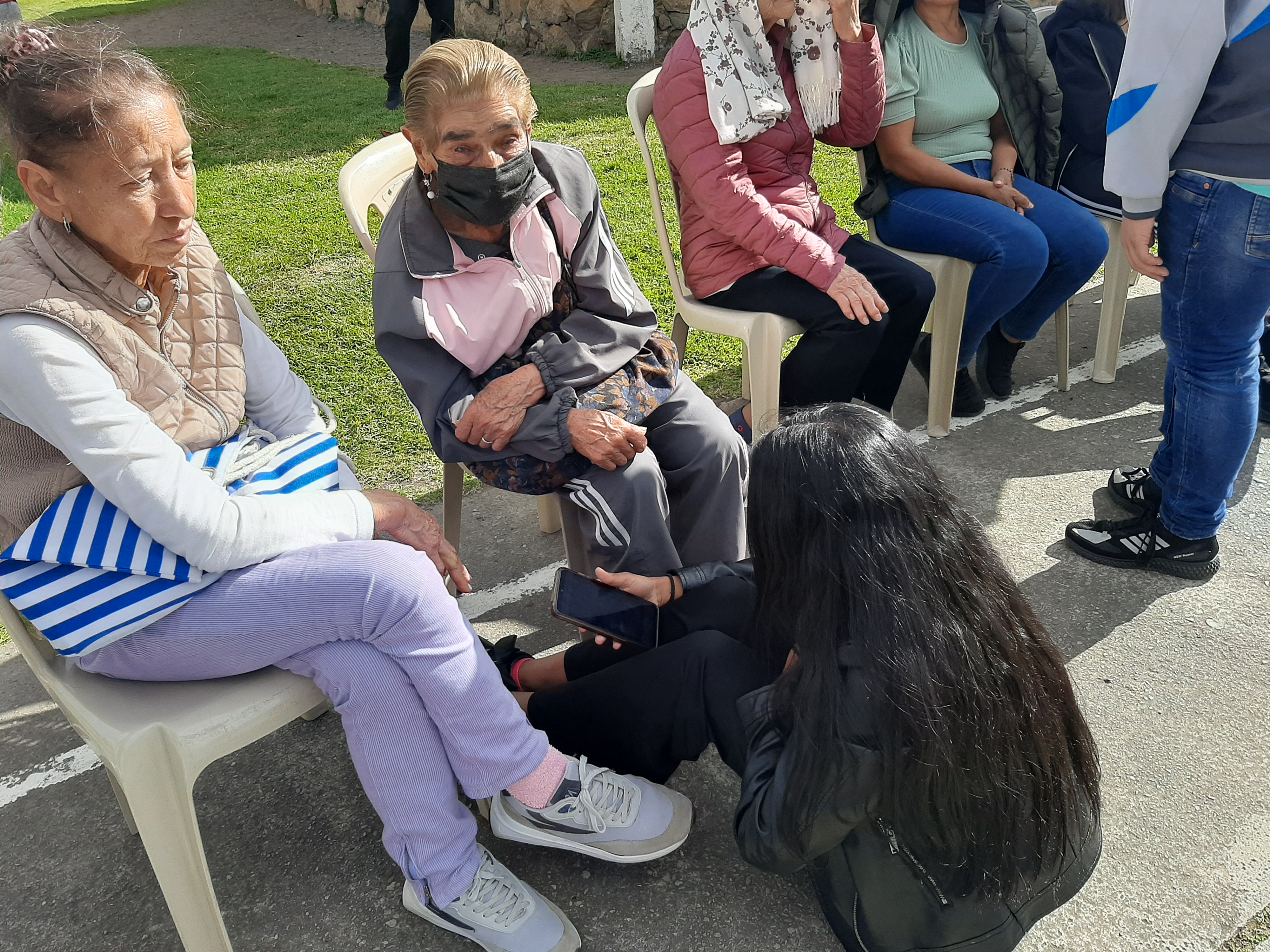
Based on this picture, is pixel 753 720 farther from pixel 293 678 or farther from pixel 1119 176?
pixel 1119 176

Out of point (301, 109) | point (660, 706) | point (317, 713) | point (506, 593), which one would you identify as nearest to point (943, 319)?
point (506, 593)

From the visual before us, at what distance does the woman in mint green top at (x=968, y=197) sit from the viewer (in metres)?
3.33

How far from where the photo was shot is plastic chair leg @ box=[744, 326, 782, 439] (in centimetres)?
300

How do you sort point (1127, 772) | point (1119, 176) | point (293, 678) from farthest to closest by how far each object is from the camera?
point (1119, 176)
point (1127, 772)
point (293, 678)

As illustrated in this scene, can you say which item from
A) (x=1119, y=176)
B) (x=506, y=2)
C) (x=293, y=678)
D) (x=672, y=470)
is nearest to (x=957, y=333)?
(x=1119, y=176)

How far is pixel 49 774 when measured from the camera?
2246 mm

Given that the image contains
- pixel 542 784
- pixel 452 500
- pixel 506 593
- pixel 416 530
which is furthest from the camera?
pixel 506 593

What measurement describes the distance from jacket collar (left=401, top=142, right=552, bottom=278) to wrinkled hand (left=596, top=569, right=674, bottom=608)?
790 mm

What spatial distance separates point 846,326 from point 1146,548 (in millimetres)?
1026

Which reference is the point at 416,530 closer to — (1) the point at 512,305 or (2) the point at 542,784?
(2) the point at 542,784

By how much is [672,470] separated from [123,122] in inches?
53.1

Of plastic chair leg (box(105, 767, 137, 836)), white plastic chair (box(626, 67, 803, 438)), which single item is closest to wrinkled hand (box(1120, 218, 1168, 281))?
white plastic chair (box(626, 67, 803, 438))

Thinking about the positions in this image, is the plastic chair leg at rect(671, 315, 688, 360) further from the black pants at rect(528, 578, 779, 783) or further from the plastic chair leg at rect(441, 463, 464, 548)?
the black pants at rect(528, 578, 779, 783)

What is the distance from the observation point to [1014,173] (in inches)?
146
